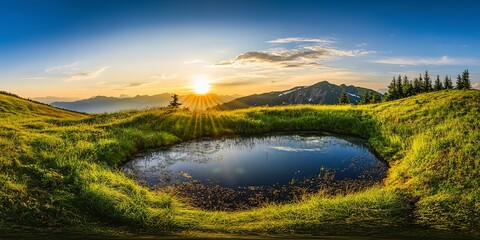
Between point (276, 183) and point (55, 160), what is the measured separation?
11.6 m

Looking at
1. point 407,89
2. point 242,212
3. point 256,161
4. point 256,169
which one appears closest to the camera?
point 242,212

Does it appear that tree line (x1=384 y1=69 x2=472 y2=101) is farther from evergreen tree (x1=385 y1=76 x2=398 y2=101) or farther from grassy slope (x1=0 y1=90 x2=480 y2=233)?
grassy slope (x1=0 y1=90 x2=480 y2=233)

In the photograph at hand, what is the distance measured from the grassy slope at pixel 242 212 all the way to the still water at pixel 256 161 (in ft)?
4.90

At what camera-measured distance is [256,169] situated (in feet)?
64.4

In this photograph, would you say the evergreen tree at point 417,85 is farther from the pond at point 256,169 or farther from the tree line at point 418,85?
the pond at point 256,169

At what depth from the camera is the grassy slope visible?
1118 cm

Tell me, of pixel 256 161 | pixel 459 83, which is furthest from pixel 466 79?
pixel 256 161

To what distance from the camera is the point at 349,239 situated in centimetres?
928

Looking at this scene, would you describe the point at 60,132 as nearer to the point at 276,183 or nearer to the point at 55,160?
the point at 55,160

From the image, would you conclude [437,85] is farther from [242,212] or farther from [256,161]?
[242,212]

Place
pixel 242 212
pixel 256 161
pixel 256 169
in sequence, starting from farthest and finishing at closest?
pixel 256 161, pixel 256 169, pixel 242 212

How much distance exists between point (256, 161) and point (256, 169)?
6.01 feet

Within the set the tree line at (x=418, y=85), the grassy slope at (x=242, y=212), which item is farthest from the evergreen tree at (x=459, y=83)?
the grassy slope at (x=242, y=212)

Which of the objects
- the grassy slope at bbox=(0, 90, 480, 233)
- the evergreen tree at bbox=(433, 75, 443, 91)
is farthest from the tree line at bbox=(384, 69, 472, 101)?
the grassy slope at bbox=(0, 90, 480, 233)
